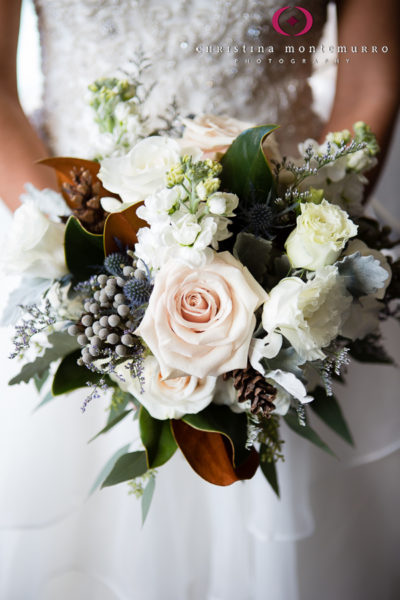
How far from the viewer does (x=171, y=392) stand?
47cm

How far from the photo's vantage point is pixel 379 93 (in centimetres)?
94

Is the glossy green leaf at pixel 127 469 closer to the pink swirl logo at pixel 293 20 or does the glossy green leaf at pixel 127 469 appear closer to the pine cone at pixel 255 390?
the pine cone at pixel 255 390

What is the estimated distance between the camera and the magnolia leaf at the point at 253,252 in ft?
1.56

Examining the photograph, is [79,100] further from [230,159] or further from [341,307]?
[341,307]

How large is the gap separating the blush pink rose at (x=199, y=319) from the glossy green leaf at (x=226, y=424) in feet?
0.29

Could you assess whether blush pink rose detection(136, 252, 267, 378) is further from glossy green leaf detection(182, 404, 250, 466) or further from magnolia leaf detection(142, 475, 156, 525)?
magnolia leaf detection(142, 475, 156, 525)

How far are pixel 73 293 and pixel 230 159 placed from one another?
23cm

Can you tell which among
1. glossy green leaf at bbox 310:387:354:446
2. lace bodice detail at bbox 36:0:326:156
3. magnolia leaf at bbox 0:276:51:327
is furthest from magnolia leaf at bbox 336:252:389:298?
lace bodice detail at bbox 36:0:326:156

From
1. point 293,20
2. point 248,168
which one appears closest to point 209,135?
point 248,168

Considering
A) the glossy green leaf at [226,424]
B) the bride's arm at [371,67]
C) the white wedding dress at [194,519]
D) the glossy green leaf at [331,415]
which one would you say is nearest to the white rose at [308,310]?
the glossy green leaf at [226,424]

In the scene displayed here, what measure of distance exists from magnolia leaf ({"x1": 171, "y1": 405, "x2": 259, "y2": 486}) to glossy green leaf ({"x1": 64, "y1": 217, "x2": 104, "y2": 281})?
0.66ft

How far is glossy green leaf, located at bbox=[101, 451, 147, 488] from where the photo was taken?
545 mm

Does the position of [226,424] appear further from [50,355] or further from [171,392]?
[50,355]

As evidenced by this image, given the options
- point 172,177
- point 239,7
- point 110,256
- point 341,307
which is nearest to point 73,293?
point 110,256
